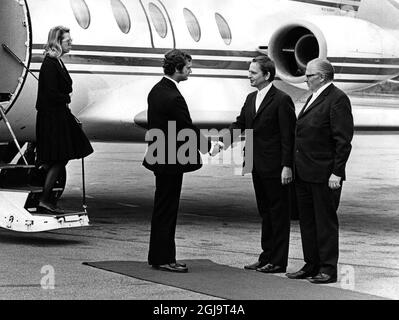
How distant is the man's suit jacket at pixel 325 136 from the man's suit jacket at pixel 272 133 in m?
0.28

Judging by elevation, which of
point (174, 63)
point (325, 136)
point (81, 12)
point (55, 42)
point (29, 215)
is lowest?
point (29, 215)

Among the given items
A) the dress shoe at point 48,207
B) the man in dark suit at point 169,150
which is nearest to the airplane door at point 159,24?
the dress shoe at point 48,207

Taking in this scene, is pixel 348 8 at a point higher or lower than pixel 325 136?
higher

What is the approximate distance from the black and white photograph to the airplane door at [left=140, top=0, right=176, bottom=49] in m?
0.02

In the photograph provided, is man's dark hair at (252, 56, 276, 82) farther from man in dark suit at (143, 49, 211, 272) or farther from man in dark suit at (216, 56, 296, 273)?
man in dark suit at (143, 49, 211, 272)

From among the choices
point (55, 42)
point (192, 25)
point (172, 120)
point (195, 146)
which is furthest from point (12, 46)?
point (195, 146)

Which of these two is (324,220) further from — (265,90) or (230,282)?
(265,90)

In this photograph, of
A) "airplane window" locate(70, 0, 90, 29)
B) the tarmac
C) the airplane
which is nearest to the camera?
the tarmac

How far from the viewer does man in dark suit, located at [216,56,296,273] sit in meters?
9.44

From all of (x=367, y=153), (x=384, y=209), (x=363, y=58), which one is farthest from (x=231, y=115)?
(x=367, y=153)

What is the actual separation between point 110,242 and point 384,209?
17.1 feet

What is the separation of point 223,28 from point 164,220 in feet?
17.2

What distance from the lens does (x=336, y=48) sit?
45.0ft

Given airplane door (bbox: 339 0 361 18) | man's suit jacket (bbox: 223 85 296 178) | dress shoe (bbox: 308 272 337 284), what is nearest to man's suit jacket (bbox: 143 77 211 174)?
man's suit jacket (bbox: 223 85 296 178)
